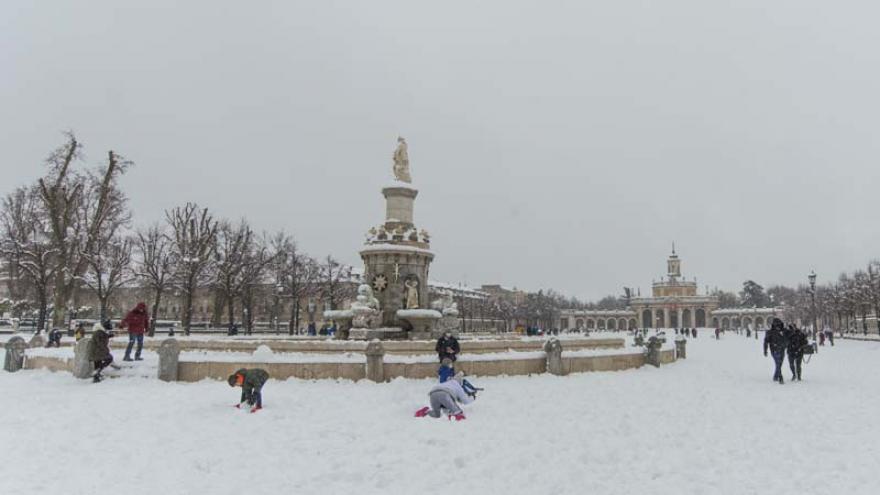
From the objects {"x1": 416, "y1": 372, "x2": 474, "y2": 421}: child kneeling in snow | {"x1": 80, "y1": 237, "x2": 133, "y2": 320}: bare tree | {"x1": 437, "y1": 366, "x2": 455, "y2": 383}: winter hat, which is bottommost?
{"x1": 416, "y1": 372, "x2": 474, "y2": 421}: child kneeling in snow

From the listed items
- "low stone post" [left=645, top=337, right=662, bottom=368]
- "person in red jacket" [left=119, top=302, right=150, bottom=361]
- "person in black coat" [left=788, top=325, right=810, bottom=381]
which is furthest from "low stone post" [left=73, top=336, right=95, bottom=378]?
"person in black coat" [left=788, top=325, right=810, bottom=381]

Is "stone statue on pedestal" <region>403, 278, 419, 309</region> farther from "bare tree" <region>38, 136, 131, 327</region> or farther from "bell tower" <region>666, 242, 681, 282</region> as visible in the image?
"bell tower" <region>666, 242, 681, 282</region>

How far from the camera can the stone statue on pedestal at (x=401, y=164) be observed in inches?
1030

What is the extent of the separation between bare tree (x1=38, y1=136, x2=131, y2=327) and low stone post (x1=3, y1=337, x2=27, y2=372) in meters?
16.7

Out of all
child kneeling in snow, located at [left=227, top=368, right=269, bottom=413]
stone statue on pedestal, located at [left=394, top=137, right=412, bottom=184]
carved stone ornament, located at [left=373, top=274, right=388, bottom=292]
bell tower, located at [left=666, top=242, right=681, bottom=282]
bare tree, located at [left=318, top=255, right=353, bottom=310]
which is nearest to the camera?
child kneeling in snow, located at [left=227, top=368, right=269, bottom=413]

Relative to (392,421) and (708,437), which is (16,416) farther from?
(708,437)

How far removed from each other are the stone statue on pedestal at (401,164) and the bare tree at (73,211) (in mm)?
21282

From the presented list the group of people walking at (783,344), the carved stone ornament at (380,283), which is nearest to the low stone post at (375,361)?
the carved stone ornament at (380,283)

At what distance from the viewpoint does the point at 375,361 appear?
15852 millimetres

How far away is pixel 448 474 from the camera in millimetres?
7844

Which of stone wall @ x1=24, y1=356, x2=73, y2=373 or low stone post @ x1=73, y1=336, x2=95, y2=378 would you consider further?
stone wall @ x1=24, y1=356, x2=73, y2=373

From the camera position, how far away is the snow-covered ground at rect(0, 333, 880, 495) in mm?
7461

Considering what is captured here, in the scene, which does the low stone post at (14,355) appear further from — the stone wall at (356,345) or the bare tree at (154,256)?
the bare tree at (154,256)

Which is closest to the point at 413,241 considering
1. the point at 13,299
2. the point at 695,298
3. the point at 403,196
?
the point at 403,196
